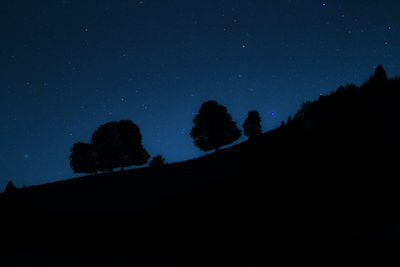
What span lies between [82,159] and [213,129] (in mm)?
29516

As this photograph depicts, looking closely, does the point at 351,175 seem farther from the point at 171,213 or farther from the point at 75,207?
the point at 75,207

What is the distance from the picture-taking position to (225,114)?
5162cm

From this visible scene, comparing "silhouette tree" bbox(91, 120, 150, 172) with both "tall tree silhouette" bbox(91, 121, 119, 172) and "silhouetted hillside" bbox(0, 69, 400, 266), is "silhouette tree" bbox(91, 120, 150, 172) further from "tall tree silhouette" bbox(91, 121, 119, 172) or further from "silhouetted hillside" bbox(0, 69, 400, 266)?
"silhouetted hillside" bbox(0, 69, 400, 266)

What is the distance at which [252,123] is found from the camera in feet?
235

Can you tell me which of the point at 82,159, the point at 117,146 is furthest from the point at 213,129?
the point at 82,159

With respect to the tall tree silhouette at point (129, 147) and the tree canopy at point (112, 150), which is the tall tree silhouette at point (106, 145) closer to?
the tree canopy at point (112, 150)

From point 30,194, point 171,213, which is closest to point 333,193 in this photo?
point 171,213

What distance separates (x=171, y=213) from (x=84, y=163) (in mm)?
48390

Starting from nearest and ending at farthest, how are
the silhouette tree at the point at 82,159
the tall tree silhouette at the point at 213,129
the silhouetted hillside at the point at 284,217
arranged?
1. the silhouetted hillside at the point at 284,217
2. the tall tree silhouette at the point at 213,129
3. the silhouette tree at the point at 82,159

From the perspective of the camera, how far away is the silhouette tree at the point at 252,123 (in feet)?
234

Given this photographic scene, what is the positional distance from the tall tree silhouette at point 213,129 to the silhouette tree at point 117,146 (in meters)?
12.1

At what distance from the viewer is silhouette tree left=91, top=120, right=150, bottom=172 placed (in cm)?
5109

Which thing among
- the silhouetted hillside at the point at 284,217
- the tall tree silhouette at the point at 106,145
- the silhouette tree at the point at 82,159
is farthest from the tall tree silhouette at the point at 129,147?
the silhouetted hillside at the point at 284,217

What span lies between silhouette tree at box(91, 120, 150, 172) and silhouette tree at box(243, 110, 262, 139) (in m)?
32.3
